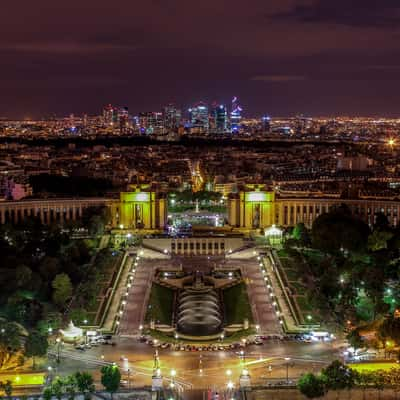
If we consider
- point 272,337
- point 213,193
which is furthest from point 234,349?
point 213,193

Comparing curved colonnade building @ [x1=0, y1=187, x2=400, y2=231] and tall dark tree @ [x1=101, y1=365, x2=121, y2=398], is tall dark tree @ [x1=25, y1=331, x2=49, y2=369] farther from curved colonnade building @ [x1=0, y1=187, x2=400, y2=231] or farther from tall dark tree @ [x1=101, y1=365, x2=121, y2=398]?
curved colonnade building @ [x1=0, y1=187, x2=400, y2=231]

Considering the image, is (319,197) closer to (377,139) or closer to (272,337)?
(272,337)

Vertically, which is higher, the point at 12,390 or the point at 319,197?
the point at 319,197

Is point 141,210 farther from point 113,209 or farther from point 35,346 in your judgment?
point 35,346

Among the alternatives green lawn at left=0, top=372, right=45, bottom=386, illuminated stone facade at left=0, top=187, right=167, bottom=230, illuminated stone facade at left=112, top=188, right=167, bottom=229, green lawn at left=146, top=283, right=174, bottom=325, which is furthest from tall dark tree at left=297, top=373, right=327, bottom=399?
illuminated stone facade at left=112, top=188, right=167, bottom=229

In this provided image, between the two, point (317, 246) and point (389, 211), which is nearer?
point (317, 246)

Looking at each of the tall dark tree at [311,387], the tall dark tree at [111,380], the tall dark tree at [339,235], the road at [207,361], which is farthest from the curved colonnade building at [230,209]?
the tall dark tree at [311,387]
